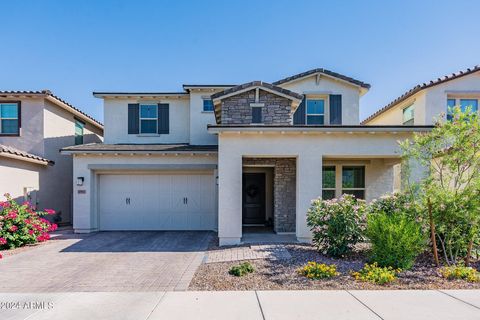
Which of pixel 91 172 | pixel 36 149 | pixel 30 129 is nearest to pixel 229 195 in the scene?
pixel 91 172

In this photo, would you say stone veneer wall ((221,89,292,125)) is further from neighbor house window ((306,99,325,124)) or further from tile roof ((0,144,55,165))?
tile roof ((0,144,55,165))

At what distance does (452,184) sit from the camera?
6.50 metres

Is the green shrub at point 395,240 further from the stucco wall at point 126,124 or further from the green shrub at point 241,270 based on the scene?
the stucco wall at point 126,124

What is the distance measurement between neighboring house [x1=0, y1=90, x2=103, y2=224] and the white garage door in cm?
322

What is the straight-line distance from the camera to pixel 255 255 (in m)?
7.16

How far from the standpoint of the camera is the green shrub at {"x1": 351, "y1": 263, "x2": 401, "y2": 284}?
212 inches

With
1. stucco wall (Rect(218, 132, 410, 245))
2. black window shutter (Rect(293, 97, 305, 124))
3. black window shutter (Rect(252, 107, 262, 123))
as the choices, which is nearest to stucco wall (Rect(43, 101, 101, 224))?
stucco wall (Rect(218, 132, 410, 245))

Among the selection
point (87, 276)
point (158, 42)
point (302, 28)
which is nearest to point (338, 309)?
point (87, 276)

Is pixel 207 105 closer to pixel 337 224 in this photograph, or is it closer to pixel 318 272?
pixel 337 224

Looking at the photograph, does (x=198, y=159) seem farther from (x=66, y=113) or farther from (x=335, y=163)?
(x=66, y=113)

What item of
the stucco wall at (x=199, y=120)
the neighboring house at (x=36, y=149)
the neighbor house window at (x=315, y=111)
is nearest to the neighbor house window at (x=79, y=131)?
the neighboring house at (x=36, y=149)

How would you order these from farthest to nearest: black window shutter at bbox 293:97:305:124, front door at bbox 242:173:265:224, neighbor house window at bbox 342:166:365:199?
black window shutter at bbox 293:97:305:124
front door at bbox 242:173:265:224
neighbor house window at bbox 342:166:365:199

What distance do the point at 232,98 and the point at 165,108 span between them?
5.00 metres

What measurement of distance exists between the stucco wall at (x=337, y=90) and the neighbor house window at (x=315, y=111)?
0.47 metres
